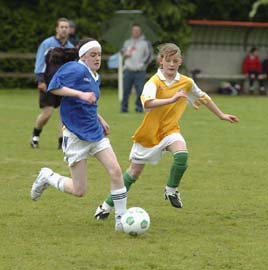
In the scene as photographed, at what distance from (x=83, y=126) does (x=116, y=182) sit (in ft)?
1.88

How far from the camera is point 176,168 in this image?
8.82 metres

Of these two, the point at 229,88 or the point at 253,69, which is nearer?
the point at 229,88

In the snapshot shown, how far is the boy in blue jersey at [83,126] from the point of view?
7.86 meters

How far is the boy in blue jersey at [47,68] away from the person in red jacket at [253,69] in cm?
1955

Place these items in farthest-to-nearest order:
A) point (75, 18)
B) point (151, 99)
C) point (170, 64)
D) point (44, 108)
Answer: point (75, 18)
point (44, 108)
point (170, 64)
point (151, 99)

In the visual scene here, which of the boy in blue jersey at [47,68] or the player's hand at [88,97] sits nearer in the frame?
the player's hand at [88,97]

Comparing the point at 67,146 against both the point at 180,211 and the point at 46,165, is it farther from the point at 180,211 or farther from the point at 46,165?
the point at 46,165

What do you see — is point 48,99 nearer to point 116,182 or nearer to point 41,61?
point 41,61

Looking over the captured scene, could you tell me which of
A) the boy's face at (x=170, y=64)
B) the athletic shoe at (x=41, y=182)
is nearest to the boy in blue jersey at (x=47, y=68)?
the boy's face at (x=170, y=64)

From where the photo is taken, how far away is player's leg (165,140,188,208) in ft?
28.8

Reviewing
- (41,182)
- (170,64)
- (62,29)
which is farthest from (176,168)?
(62,29)

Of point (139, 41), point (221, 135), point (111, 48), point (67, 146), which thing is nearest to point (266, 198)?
point (67, 146)

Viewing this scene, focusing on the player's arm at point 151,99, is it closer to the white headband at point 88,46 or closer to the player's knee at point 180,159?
the player's knee at point 180,159

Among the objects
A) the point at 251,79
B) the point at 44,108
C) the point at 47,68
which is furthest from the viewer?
the point at 251,79
